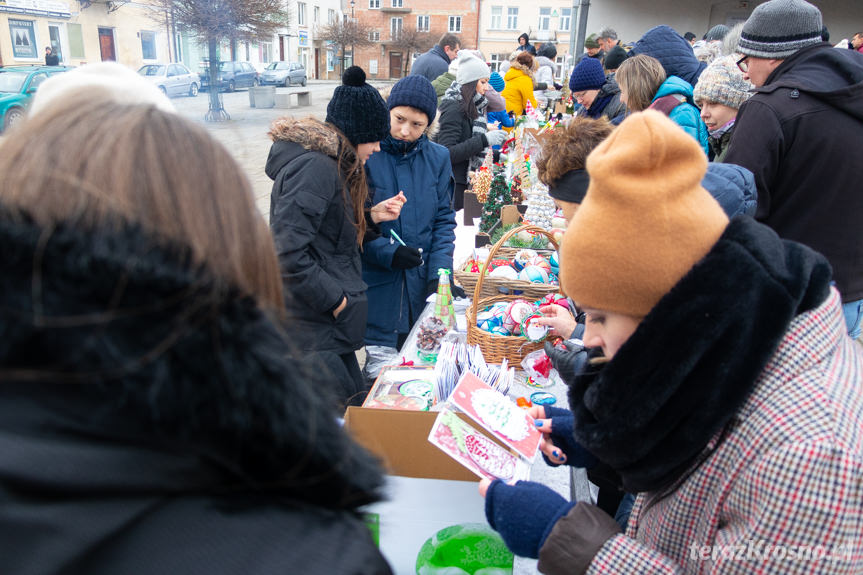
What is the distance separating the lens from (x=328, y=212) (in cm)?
227

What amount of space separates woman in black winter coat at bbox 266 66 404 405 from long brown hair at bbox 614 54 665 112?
2082mm

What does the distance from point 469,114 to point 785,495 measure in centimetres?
507

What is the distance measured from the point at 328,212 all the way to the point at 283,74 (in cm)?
2671

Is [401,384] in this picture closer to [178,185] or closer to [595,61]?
[178,185]

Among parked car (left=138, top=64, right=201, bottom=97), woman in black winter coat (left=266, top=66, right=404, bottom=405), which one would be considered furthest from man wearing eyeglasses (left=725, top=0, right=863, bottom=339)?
parked car (left=138, top=64, right=201, bottom=97)

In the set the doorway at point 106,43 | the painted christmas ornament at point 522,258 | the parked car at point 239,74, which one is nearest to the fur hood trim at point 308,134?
the painted christmas ornament at point 522,258

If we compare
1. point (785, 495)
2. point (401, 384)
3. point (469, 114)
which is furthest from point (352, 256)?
point (469, 114)

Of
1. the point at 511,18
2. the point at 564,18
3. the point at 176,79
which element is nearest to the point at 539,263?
the point at 176,79

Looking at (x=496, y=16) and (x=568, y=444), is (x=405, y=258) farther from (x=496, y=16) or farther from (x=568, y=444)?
(x=496, y=16)

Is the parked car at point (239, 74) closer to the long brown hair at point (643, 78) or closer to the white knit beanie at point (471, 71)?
the white knit beanie at point (471, 71)

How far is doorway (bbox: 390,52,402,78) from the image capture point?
5022 centimetres

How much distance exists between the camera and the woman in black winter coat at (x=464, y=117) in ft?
17.2

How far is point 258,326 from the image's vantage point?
57 cm

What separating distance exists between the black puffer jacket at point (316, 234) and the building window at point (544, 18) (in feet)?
146
